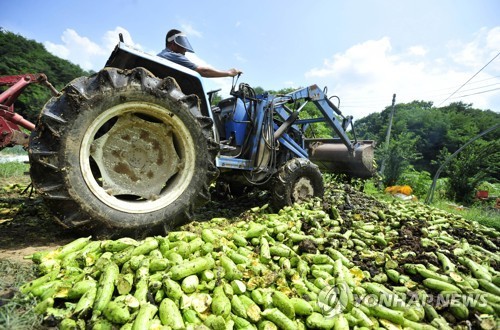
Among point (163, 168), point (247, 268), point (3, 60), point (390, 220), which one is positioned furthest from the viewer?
point (3, 60)

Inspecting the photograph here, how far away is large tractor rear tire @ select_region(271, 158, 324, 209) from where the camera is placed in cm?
465

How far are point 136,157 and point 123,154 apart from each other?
14cm

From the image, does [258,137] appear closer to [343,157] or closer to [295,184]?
[295,184]

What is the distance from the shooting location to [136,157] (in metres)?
3.04

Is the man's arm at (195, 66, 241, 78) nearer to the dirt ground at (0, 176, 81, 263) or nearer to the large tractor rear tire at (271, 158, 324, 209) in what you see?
the large tractor rear tire at (271, 158, 324, 209)

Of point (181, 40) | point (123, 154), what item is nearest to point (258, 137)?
point (181, 40)

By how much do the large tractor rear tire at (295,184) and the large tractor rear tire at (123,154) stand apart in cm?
176

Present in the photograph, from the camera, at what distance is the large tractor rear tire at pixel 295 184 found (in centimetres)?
465

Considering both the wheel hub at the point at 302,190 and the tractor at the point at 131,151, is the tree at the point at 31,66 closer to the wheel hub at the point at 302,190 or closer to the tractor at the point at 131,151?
the tractor at the point at 131,151

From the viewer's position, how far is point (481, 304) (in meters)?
2.20

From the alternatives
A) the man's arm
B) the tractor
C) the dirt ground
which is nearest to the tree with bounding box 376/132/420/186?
the tractor

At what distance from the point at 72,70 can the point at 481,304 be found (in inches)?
2525

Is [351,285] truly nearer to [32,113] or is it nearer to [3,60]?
[32,113]

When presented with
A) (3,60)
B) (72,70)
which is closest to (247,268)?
(3,60)
